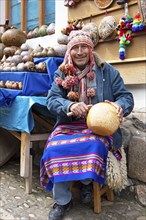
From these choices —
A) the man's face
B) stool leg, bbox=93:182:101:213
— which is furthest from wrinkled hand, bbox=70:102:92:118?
stool leg, bbox=93:182:101:213

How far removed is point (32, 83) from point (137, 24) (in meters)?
1.40

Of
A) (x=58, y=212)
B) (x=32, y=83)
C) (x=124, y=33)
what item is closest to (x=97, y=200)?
(x=58, y=212)

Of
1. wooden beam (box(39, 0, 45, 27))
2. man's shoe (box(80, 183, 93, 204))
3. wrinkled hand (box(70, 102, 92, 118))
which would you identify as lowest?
man's shoe (box(80, 183, 93, 204))

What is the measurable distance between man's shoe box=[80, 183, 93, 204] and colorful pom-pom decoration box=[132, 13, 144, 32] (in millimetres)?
1852

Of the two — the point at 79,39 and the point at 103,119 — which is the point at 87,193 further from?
the point at 79,39

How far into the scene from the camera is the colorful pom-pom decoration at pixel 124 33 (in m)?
3.36

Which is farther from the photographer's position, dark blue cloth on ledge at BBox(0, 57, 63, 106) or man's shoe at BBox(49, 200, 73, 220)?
dark blue cloth on ledge at BBox(0, 57, 63, 106)

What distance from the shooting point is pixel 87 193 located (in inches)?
103

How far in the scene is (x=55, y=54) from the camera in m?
3.46

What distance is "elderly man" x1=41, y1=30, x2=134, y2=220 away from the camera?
2266 mm

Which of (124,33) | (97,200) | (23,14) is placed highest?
(23,14)

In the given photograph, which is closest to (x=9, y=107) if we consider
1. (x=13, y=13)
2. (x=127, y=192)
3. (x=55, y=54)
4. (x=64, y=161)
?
(x=55, y=54)

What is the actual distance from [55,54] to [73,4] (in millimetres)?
1097

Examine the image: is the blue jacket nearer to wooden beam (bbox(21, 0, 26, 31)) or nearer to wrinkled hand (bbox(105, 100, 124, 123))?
wrinkled hand (bbox(105, 100, 124, 123))
